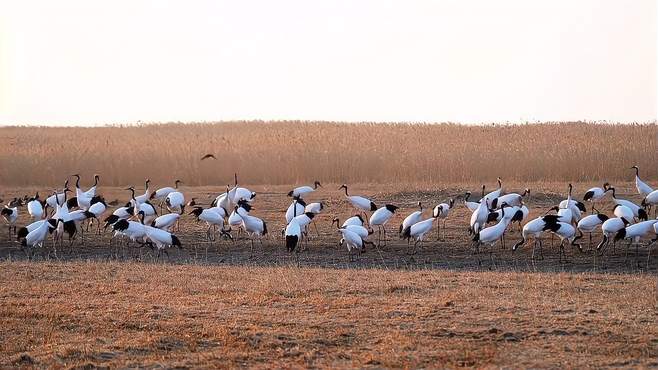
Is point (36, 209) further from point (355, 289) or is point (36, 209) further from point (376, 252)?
point (355, 289)

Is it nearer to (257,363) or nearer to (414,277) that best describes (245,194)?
(414,277)

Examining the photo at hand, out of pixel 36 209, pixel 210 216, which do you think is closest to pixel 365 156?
pixel 210 216

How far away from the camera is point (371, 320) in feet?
32.3

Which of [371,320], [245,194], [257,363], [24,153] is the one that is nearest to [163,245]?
[245,194]

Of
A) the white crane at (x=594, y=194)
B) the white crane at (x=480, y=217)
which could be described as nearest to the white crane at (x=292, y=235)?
the white crane at (x=480, y=217)

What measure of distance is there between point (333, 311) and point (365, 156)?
16.8 metres

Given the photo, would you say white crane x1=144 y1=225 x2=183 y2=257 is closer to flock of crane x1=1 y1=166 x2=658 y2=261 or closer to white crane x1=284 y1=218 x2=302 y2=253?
flock of crane x1=1 y1=166 x2=658 y2=261

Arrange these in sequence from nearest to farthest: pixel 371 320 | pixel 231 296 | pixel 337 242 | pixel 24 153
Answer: pixel 371 320 → pixel 231 296 → pixel 337 242 → pixel 24 153

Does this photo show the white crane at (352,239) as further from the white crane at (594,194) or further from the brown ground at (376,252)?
the white crane at (594,194)

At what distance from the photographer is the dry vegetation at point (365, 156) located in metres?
25.3

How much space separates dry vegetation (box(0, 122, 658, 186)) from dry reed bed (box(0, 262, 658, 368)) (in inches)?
494

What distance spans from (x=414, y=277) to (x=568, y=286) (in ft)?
6.37

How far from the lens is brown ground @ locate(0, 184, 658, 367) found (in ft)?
28.2

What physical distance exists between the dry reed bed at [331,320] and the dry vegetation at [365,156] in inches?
494
